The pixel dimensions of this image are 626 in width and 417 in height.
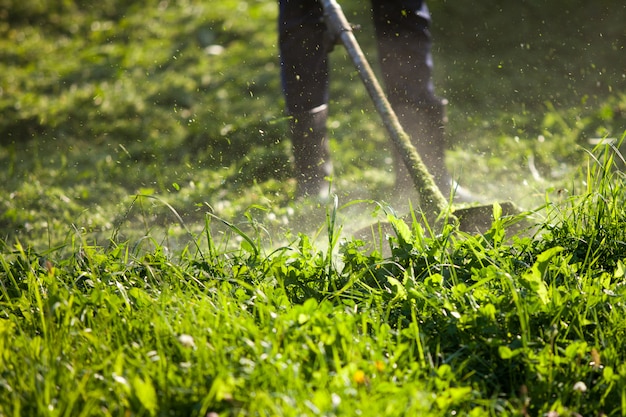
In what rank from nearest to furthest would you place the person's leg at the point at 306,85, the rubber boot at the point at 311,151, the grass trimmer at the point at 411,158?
the grass trimmer at the point at 411,158
the person's leg at the point at 306,85
the rubber boot at the point at 311,151

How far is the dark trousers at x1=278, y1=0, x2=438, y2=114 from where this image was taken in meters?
3.38

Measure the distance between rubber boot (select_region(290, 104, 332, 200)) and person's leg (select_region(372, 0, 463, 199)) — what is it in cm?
36

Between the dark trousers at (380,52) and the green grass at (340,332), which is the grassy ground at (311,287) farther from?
the dark trousers at (380,52)

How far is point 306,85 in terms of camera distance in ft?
11.5

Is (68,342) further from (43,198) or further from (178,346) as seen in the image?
(43,198)

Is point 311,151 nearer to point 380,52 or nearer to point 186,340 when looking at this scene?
point 380,52

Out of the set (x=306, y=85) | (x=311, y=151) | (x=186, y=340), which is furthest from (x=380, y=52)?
(x=186, y=340)

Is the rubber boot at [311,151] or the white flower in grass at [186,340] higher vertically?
the white flower in grass at [186,340]

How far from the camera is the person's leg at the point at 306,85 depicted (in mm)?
3375

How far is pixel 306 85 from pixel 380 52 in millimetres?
422

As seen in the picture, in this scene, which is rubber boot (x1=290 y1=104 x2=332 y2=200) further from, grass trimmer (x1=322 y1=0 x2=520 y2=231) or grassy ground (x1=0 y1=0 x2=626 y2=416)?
grass trimmer (x1=322 y1=0 x2=520 y2=231)

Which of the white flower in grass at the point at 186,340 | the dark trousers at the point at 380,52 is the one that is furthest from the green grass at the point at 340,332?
the dark trousers at the point at 380,52

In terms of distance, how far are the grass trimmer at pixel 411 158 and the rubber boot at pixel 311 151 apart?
16.8 inches

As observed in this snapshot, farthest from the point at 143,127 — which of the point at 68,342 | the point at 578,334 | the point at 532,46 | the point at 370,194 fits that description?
the point at 578,334
